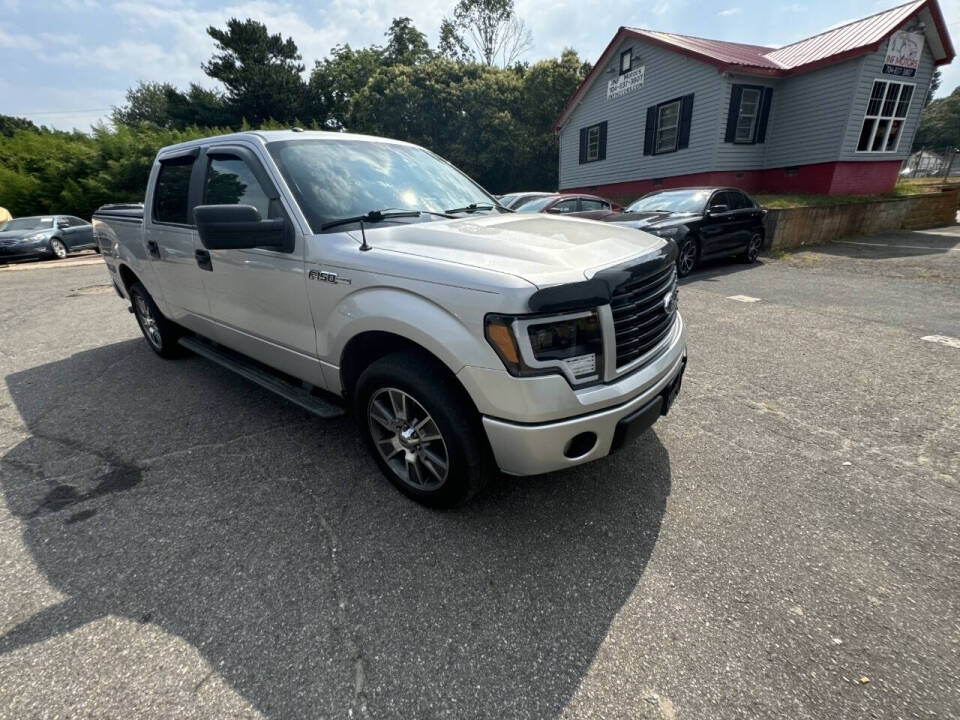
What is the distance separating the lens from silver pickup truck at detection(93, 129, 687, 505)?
1.89 meters

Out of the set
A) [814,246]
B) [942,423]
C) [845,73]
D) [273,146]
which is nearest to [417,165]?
[273,146]

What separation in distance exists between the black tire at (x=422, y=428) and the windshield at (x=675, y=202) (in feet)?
26.3

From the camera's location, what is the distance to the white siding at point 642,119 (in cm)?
1404

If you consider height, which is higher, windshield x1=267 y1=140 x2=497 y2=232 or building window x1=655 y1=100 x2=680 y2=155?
building window x1=655 y1=100 x2=680 y2=155

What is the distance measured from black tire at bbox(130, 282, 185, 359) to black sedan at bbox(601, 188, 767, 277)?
6919 mm

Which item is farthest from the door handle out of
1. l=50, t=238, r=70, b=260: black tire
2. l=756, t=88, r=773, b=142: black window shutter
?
l=756, t=88, r=773, b=142: black window shutter

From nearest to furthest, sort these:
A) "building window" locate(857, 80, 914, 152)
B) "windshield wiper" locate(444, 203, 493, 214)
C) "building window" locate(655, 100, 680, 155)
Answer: "windshield wiper" locate(444, 203, 493, 214) → "building window" locate(857, 80, 914, 152) → "building window" locate(655, 100, 680, 155)

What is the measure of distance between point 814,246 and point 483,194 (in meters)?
10.9

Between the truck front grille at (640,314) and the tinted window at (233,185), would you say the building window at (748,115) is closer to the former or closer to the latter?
the truck front grille at (640,314)

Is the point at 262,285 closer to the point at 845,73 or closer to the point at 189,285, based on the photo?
the point at 189,285

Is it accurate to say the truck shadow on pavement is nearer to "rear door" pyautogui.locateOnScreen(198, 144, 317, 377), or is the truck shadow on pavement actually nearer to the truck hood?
"rear door" pyautogui.locateOnScreen(198, 144, 317, 377)

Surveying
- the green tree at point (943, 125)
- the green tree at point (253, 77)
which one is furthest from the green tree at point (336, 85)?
the green tree at point (943, 125)

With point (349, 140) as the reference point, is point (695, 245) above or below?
below

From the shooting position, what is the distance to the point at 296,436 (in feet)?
10.6
